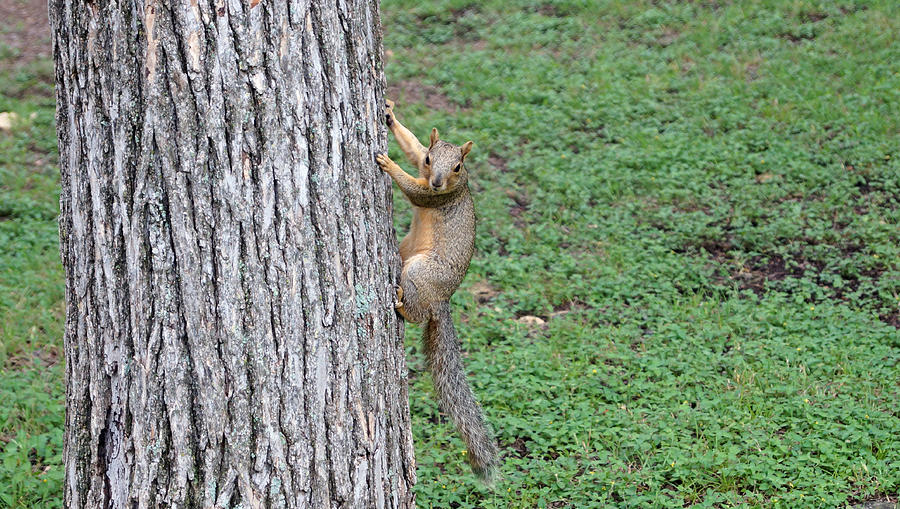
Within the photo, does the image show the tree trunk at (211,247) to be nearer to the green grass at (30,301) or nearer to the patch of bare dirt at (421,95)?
the green grass at (30,301)

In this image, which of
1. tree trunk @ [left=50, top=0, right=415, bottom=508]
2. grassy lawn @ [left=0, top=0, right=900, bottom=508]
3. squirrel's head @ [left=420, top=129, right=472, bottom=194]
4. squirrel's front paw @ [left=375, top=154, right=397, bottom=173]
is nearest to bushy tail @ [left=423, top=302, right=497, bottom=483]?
grassy lawn @ [left=0, top=0, right=900, bottom=508]

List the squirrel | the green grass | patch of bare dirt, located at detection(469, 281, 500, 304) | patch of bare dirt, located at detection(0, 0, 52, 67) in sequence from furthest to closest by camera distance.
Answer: patch of bare dirt, located at detection(0, 0, 52, 67) < patch of bare dirt, located at detection(469, 281, 500, 304) < the green grass < the squirrel

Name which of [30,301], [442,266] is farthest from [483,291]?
[30,301]

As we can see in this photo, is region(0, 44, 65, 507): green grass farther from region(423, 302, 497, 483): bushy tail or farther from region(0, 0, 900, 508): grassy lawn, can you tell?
region(423, 302, 497, 483): bushy tail

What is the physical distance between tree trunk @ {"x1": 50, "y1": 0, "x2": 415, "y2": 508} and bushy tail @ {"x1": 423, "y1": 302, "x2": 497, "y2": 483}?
95cm

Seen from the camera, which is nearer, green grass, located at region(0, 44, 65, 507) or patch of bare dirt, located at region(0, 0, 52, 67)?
green grass, located at region(0, 44, 65, 507)

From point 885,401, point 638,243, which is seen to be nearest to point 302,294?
point 885,401

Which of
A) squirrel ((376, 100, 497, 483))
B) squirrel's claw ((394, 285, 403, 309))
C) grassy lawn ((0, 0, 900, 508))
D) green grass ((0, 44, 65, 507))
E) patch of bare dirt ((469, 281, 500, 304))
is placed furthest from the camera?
patch of bare dirt ((469, 281, 500, 304))

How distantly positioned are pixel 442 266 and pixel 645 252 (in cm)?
282

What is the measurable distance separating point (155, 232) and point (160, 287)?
5.6 inches

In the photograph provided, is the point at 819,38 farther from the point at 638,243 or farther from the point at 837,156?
the point at 638,243

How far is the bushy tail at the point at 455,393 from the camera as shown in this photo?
136 inches

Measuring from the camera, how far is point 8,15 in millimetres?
9969

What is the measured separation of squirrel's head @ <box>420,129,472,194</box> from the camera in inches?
145
